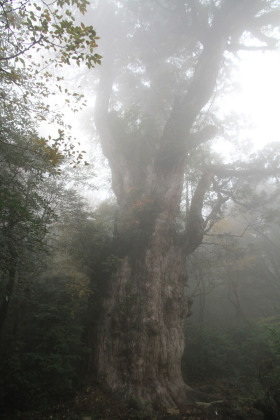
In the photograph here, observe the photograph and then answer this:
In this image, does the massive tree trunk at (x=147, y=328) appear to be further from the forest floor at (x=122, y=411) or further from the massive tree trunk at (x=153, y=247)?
the forest floor at (x=122, y=411)

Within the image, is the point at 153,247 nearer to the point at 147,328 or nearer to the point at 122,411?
the point at 147,328

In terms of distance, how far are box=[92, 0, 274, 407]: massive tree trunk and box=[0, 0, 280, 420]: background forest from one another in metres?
0.12

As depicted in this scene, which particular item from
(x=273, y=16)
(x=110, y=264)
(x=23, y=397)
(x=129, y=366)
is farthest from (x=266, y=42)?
(x=23, y=397)

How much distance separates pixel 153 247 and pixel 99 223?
2.04 meters

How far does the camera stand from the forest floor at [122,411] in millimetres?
4934

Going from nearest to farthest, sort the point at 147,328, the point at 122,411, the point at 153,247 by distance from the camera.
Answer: the point at 122,411
the point at 147,328
the point at 153,247

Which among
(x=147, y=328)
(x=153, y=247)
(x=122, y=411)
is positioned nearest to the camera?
(x=122, y=411)

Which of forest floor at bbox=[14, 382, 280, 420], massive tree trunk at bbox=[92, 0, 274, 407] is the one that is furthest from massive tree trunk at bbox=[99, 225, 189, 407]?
forest floor at bbox=[14, 382, 280, 420]

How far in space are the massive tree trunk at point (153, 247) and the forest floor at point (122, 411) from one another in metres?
0.35

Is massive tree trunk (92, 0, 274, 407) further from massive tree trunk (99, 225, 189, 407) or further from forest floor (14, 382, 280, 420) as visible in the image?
forest floor (14, 382, 280, 420)

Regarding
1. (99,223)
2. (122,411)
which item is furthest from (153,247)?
(122,411)

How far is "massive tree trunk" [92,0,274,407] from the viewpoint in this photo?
6.29 metres

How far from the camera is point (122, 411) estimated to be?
5441mm

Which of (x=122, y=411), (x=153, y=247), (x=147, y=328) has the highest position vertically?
(x=153, y=247)
